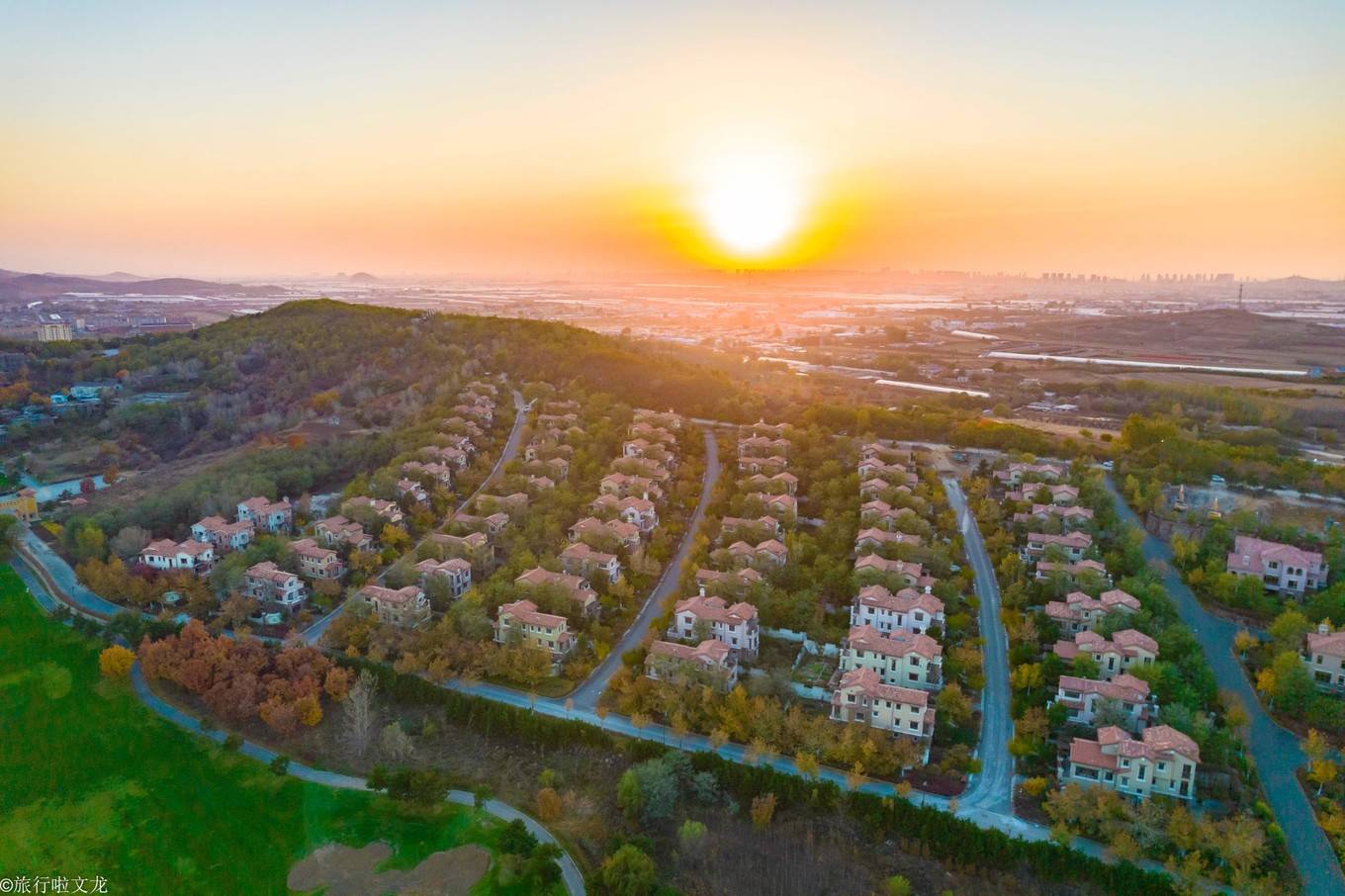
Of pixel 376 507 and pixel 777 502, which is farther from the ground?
pixel 777 502

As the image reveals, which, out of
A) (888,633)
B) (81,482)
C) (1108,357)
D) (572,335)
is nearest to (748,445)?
(888,633)

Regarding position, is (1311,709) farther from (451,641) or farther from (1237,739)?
(451,641)

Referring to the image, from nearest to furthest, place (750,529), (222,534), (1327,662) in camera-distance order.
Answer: (1327,662)
(750,529)
(222,534)

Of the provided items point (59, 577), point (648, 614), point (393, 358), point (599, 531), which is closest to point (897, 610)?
point (648, 614)

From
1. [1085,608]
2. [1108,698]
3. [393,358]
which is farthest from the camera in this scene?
[393,358]

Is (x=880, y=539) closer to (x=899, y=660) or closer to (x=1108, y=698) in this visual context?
(x=899, y=660)

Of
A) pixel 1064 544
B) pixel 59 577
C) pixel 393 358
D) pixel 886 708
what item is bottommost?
pixel 59 577

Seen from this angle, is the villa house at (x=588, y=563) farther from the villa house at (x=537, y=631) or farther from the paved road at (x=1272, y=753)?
the paved road at (x=1272, y=753)
